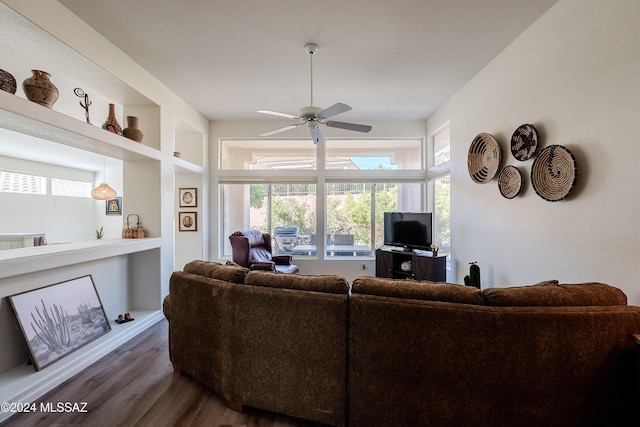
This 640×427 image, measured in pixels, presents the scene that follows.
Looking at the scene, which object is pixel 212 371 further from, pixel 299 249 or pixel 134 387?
pixel 299 249

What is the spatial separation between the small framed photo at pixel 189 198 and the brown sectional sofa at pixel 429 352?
11.6 ft

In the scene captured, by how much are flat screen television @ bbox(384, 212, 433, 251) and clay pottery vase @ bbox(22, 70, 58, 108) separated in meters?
4.36

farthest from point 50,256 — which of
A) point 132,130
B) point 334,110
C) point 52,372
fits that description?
point 334,110

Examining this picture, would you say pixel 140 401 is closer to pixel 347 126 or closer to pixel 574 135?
pixel 347 126

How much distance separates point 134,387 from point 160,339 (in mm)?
898

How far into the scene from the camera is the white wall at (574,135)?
1.73 metres

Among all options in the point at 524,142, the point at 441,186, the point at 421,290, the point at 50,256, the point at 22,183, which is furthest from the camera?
the point at 22,183

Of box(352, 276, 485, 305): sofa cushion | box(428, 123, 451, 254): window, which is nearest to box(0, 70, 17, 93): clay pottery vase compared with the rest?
box(352, 276, 485, 305): sofa cushion

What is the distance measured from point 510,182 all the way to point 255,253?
141 inches

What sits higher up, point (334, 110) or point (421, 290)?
point (334, 110)

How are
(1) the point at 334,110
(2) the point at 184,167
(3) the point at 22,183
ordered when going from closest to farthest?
1. (1) the point at 334,110
2. (2) the point at 184,167
3. (3) the point at 22,183

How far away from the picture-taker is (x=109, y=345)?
2650 millimetres

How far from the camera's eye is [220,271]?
2.02 meters

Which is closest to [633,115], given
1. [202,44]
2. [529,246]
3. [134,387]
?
[529,246]
